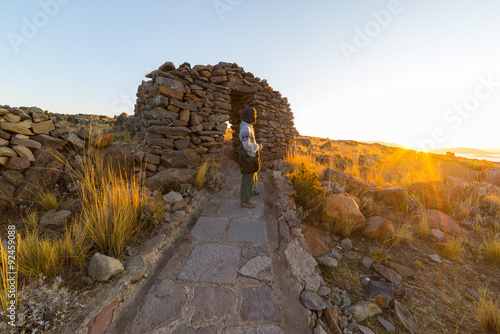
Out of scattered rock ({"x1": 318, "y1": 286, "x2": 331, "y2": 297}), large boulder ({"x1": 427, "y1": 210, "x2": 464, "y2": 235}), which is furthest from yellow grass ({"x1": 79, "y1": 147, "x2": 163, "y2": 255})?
large boulder ({"x1": 427, "y1": 210, "x2": 464, "y2": 235})

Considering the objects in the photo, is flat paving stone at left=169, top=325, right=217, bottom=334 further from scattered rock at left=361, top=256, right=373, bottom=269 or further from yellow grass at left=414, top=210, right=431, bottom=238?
yellow grass at left=414, top=210, right=431, bottom=238

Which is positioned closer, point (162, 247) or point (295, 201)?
point (162, 247)

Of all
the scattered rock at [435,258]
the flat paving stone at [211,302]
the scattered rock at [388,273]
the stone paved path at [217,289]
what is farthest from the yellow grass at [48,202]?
the scattered rock at [435,258]

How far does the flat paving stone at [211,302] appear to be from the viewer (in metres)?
1.77

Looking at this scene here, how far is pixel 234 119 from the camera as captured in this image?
26.1ft

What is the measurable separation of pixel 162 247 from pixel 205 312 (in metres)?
1.22

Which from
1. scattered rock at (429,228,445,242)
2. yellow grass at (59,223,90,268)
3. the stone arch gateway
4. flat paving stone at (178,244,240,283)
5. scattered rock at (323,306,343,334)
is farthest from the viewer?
the stone arch gateway

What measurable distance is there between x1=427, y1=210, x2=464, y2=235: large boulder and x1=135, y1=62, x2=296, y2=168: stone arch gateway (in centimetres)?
549

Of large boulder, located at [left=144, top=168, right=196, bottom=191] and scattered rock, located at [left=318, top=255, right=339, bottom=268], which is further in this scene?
large boulder, located at [left=144, top=168, right=196, bottom=191]

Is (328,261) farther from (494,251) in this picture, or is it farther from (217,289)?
(494,251)

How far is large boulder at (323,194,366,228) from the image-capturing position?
342 cm

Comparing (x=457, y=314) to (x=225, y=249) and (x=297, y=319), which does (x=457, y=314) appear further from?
(x=225, y=249)

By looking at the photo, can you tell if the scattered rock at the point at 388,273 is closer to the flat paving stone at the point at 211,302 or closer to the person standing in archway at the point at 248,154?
the flat paving stone at the point at 211,302

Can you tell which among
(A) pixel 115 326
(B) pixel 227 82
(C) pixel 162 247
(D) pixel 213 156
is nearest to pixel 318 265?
(C) pixel 162 247
